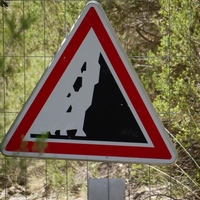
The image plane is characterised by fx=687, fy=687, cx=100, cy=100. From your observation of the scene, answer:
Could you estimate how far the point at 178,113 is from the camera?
15.5 feet

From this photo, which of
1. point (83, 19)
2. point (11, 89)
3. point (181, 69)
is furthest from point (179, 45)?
point (83, 19)

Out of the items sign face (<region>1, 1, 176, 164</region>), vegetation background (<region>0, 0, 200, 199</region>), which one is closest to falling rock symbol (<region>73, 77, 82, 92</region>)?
sign face (<region>1, 1, 176, 164</region>)

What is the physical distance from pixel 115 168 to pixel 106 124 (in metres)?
3.14

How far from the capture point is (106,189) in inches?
103

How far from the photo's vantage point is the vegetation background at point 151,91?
468 cm

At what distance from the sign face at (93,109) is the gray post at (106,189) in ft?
0.35

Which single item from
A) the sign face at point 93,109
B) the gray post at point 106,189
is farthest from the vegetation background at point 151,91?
the gray post at point 106,189

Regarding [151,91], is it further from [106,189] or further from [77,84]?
[106,189]

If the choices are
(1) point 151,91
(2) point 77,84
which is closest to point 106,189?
(2) point 77,84

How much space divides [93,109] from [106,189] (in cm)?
32

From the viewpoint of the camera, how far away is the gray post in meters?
2.63

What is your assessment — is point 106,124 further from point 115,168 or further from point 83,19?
point 115,168

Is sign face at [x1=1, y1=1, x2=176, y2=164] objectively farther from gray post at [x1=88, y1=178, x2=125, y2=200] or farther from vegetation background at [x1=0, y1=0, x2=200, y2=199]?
vegetation background at [x1=0, y1=0, x2=200, y2=199]

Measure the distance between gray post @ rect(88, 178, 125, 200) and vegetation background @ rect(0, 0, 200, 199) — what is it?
172cm
